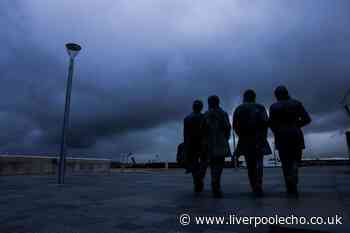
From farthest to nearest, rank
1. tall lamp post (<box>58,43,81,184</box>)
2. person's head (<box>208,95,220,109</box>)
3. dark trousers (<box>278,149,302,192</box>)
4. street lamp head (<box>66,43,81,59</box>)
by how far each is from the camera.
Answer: street lamp head (<box>66,43,81,59</box>) → tall lamp post (<box>58,43,81,184</box>) → person's head (<box>208,95,220,109</box>) → dark trousers (<box>278,149,302,192</box>)

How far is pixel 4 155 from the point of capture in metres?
16.7

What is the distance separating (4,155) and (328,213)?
18.5 meters

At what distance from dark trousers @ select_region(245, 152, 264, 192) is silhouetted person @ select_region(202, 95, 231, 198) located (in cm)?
46

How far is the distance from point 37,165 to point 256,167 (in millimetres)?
18349

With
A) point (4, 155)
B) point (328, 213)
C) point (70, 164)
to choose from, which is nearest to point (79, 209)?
point (328, 213)

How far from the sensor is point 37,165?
19.2 meters

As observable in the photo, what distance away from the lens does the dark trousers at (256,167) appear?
Result: 16.6 feet

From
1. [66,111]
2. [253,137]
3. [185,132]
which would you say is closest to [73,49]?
[66,111]

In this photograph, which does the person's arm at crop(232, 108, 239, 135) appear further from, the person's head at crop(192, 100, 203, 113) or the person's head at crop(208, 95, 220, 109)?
the person's head at crop(192, 100, 203, 113)

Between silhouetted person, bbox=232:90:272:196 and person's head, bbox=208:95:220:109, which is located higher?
person's head, bbox=208:95:220:109

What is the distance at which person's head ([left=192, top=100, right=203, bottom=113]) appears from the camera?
6.25 meters

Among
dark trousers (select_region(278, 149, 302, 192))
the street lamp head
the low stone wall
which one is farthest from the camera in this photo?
the low stone wall

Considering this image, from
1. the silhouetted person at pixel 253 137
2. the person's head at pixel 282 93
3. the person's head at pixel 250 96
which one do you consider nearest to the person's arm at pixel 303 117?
the person's head at pixel 282 93

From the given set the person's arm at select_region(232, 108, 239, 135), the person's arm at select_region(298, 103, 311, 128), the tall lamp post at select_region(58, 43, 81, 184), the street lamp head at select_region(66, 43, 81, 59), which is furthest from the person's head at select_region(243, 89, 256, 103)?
the street lamp head at select_region(66, 43, 81, 59)
